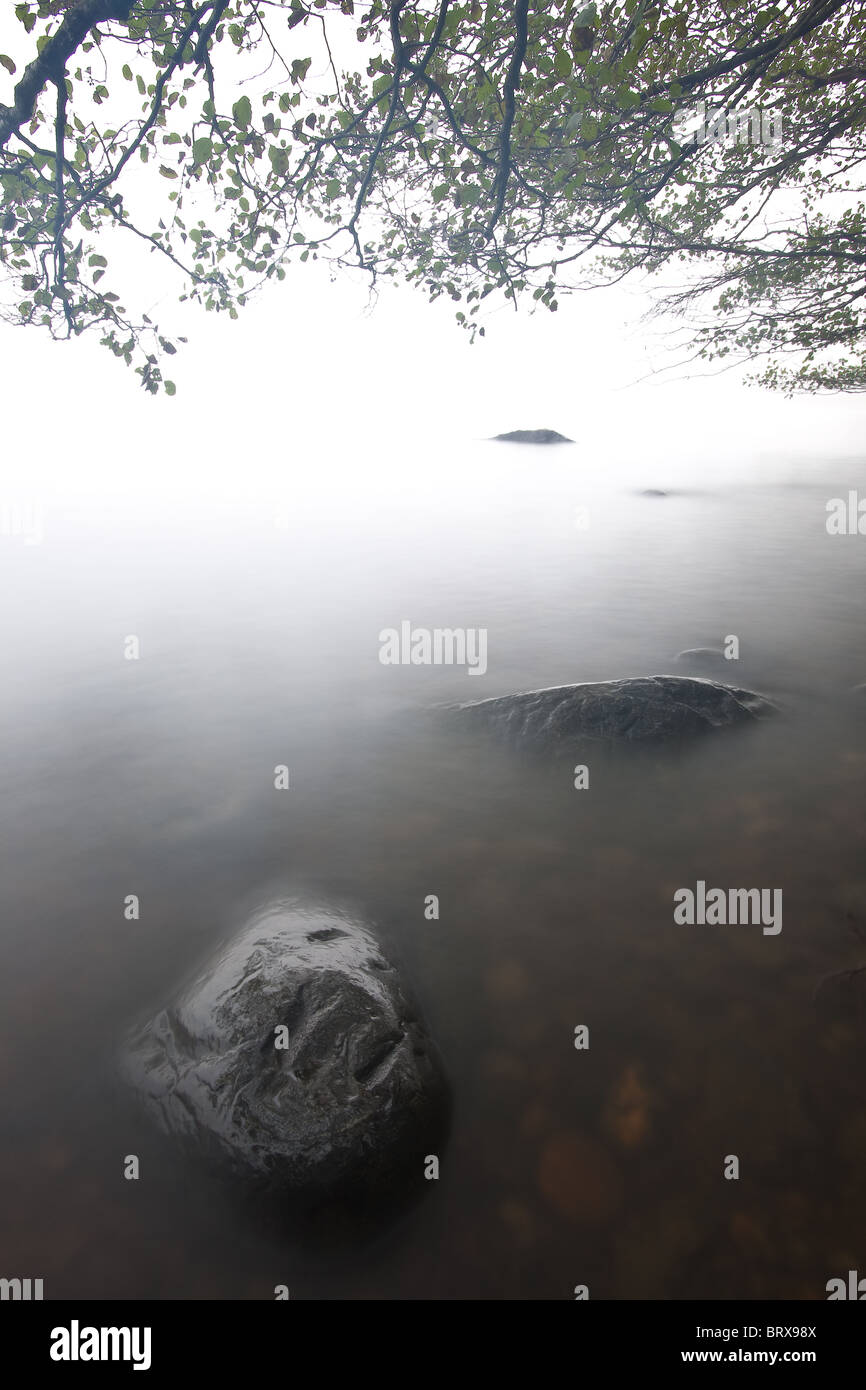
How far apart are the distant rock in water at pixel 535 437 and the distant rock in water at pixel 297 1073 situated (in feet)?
246

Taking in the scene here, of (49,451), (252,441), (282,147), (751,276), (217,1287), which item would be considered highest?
(252,441)

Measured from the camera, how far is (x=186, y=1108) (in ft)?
13.4

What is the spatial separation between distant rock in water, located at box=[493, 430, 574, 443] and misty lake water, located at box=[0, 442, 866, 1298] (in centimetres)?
6322

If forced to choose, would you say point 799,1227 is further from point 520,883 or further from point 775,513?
point 775,513

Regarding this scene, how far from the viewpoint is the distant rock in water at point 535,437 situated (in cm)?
7262

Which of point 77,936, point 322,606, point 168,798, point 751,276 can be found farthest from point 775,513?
point 77,936

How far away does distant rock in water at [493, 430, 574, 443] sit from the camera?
72.6 metres

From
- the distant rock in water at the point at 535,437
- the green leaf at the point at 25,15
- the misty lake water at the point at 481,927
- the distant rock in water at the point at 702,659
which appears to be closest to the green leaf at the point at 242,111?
the green leaf at the point at 25,15

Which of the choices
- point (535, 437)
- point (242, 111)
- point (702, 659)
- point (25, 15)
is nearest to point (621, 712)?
point (702, 659)

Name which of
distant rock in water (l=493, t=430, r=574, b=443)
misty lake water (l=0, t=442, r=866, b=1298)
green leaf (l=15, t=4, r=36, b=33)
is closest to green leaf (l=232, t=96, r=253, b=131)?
green leaf (l=15, t=4, r=36, b=33)

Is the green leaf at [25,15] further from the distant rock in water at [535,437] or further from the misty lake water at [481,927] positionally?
the distant rock in water at [535,437]

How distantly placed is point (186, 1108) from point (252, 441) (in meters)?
81.3

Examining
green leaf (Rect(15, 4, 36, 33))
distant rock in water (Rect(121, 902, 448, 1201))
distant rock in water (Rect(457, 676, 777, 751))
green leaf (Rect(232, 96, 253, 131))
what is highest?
green leaf (Rect(232, 96, 253, 131))

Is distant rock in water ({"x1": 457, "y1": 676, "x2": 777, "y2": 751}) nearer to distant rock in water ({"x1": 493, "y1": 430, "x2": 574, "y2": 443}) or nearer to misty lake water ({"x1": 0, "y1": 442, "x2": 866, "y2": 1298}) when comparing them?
misty lake water ({"x1": 0, "y1": 442, "x2": 866, "y2": 1298})
